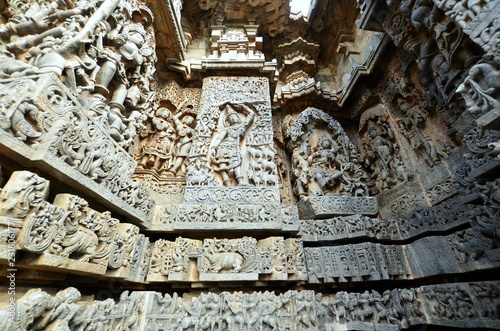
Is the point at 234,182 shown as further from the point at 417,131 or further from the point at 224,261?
the point at 417,131

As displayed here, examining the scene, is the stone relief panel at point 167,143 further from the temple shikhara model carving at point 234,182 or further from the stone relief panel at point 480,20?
the stone relief panel at point 480,20

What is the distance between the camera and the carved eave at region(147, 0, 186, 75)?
167 inches

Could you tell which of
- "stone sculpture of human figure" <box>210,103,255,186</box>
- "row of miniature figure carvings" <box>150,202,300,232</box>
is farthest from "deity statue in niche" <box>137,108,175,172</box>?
"row of miniature figure carvings" <box>150,202,300,232</box>

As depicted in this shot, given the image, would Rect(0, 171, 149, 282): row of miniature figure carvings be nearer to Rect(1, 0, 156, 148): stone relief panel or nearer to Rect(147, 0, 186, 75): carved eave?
Rect(1, 0, 156, 148): stone relief panel

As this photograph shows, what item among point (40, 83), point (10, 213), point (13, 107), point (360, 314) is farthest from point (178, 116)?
point (360, 314)

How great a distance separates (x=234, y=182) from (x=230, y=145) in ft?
2.33

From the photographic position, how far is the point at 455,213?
122 inches

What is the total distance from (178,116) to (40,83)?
3066 mm

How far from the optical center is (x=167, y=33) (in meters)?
4.56

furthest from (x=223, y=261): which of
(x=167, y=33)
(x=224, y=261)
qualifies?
(x=167, y=33)

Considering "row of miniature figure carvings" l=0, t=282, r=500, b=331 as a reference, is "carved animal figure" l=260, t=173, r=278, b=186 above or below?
above

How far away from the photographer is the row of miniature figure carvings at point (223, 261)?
262 centimetres

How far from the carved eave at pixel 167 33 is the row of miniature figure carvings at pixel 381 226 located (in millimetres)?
4616

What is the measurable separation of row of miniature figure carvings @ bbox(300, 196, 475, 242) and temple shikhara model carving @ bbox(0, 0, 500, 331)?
2 centimetres
